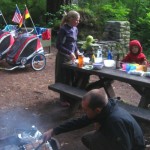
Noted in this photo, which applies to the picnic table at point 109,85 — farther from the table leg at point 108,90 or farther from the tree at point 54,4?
the tree at point 54,4

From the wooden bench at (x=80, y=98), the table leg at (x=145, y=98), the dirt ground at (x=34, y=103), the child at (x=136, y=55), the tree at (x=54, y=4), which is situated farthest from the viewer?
the tree at (x=54, y=4)

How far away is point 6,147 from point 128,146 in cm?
123

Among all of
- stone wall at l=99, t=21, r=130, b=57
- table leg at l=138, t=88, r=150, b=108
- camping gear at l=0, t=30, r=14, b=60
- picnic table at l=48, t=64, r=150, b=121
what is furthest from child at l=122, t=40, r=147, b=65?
stone wall at l=99, t=21, r=130, b=57

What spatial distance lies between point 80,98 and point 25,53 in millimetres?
3754

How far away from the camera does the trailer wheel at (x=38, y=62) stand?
8903 mm

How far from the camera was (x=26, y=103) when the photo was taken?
21.2ft

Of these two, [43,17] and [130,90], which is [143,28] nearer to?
[43,17]

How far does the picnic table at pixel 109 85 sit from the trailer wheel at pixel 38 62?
2.86 m

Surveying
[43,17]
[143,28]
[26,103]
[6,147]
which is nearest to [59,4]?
[43,17]

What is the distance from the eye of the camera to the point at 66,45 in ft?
20.1

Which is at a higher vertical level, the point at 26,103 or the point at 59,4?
the point at 59,4

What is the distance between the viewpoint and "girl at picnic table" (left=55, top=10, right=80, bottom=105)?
5.98 meters

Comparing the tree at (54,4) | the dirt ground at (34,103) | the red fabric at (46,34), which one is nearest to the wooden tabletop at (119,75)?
the dirt ground at (34,103)

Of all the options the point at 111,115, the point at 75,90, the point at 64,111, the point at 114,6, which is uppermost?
the point at 114,6
